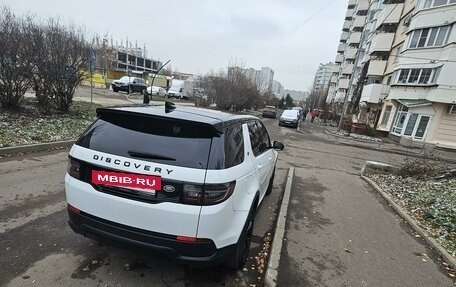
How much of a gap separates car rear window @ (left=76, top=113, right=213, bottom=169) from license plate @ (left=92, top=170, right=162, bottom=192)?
165mm

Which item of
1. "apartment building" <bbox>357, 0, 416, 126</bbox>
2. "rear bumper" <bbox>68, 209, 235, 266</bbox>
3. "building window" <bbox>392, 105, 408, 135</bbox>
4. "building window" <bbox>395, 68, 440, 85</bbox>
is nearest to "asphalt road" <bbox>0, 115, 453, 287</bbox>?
"rear bumper" <bbox>68, 209, 235, 266</bbox>

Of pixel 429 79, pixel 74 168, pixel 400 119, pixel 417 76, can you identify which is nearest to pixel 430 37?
pixel 417 76

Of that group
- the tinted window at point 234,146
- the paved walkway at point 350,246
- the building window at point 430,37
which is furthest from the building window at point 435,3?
the tinted window at point 234,146

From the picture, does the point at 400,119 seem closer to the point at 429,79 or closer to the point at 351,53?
the point at 429,79

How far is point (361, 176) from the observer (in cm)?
909

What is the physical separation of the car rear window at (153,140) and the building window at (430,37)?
84.4ft

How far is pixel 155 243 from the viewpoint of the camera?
95.0 inches

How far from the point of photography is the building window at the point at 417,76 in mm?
21422

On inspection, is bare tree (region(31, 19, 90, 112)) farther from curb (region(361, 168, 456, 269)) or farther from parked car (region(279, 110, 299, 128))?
parked car (region(279, 110, 299, 128))

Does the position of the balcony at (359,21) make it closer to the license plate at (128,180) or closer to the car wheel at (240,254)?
the car wheel at (240,254)

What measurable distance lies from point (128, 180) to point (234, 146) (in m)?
1.06

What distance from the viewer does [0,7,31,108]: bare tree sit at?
9.05m

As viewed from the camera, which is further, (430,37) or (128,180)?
(430,37)

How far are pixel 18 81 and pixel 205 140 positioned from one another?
1017 cm
